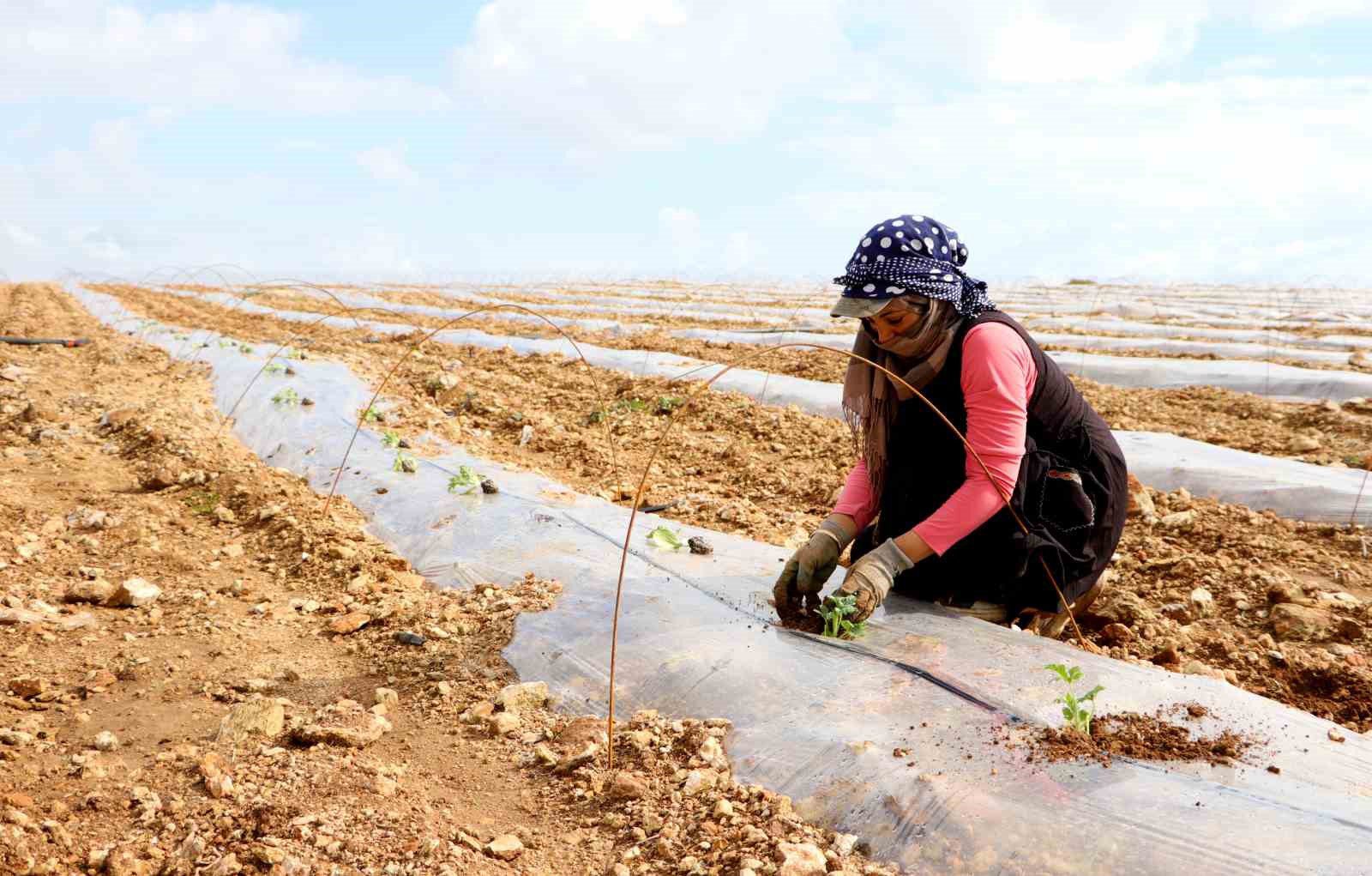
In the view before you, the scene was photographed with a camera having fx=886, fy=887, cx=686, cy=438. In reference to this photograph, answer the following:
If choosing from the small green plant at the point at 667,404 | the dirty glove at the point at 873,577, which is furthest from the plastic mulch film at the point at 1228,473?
the dirty glove at the point at 873,577

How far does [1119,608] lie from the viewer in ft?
9.25

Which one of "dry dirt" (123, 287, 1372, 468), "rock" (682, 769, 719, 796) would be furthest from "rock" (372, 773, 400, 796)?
"dry dirt" (123, 287, 1372, 468)

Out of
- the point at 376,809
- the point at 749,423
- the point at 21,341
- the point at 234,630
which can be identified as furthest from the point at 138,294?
the point at 376,809

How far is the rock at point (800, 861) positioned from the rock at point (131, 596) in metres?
2.24

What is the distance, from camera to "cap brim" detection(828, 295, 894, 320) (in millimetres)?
2098

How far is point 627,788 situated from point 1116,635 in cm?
168

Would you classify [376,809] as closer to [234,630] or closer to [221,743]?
[221,743]

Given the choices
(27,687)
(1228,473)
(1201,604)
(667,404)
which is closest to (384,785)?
(27,687)

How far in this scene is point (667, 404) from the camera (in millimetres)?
5480

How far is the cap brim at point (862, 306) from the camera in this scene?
6.88ft

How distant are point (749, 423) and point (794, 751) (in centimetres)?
355

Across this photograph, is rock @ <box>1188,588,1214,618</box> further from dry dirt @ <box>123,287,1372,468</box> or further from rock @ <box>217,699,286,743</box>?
rock @ <box>217,699,286,743</box>

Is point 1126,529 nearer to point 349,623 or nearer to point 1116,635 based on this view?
point 1116,635

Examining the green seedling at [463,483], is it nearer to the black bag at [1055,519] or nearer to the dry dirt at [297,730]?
the dry dirt at [297,730]
